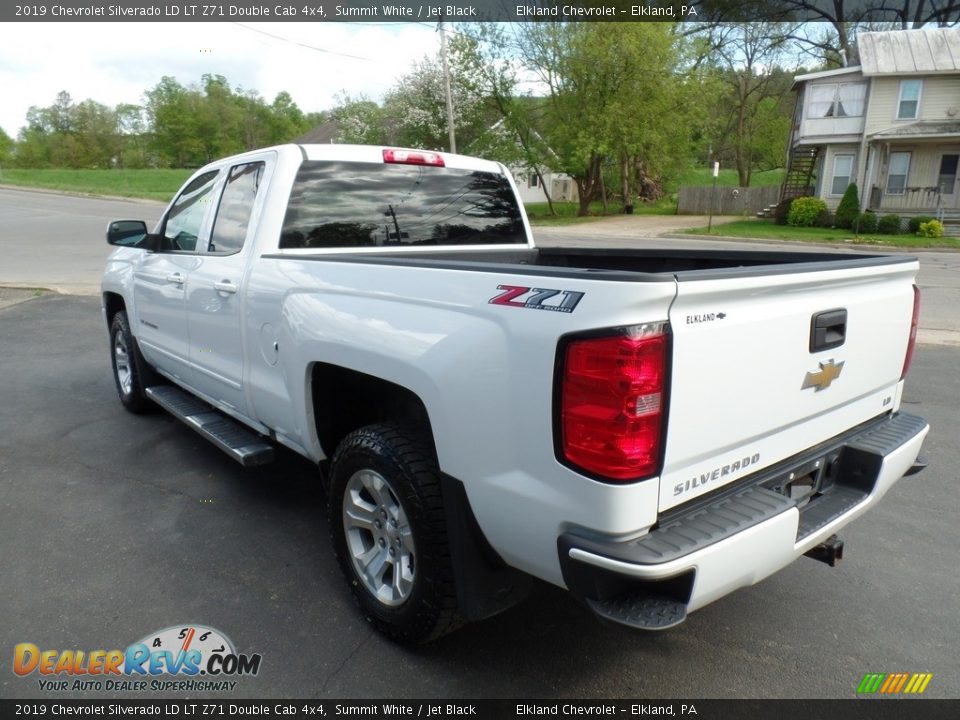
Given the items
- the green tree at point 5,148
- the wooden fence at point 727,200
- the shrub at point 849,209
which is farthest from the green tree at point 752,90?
the green tree at point 5,148

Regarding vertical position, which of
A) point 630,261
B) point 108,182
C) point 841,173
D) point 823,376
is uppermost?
point 841,173

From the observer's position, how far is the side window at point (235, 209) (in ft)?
11.9

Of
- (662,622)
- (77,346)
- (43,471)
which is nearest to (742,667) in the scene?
(662,622)

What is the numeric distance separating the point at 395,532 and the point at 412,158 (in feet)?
7.28

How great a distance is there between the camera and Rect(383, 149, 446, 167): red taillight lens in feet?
12.6

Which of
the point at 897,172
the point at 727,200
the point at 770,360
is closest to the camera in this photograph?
the point at 770,360

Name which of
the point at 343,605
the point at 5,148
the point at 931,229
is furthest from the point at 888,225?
the point at 5,148

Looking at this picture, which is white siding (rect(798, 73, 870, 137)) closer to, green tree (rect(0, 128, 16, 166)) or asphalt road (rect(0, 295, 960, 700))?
asphalt road (rect(0, 295, 960, 700))

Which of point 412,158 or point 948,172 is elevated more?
point 948,172

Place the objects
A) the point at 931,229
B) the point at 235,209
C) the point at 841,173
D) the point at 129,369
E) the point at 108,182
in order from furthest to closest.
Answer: the point at 108,182, the point at 841,173, the point at 931,229, the point at 129,369, the point at 235,209

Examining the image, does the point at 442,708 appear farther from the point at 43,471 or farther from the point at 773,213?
the point at 773,213

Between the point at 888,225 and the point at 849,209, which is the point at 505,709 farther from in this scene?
the point at 849,209

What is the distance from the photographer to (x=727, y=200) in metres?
36.2

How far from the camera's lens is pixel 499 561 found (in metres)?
2.32
